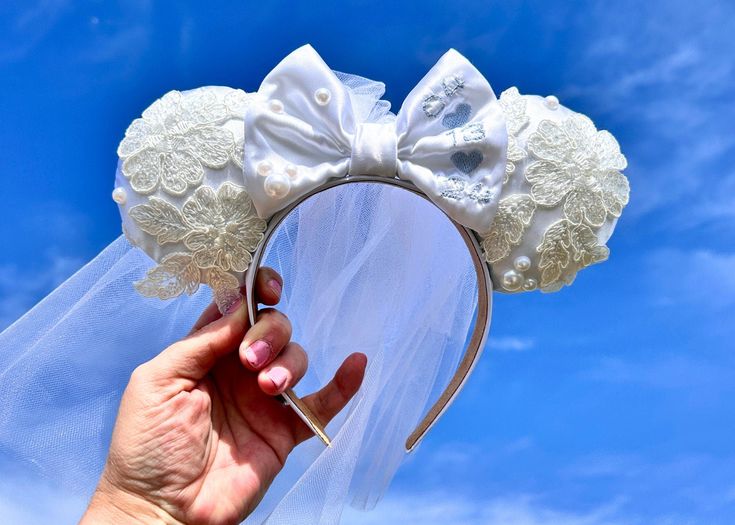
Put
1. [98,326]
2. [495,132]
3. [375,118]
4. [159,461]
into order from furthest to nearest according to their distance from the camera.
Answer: [98,326] < [375,118] < [159,461] < [495,132]

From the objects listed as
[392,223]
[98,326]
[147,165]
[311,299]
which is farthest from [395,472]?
[147,165]

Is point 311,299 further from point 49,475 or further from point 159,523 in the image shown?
point 49,475

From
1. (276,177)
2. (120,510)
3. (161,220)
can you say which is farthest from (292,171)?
(120,510)

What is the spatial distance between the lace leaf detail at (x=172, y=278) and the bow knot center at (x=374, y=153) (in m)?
0.34

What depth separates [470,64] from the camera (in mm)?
1390

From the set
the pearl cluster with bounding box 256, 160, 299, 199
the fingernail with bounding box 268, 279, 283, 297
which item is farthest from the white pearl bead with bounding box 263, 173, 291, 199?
the fingernail with bounding box 268, 279, 283, 297

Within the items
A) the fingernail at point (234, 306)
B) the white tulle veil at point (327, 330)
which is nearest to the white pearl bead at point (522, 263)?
the white tulle veil at point (327, 330)

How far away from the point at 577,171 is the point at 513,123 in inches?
5.7

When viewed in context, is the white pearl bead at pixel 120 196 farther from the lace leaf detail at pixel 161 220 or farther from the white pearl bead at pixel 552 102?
the white pearl bead at pixel 552 102

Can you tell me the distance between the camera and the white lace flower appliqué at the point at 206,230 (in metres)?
1.35

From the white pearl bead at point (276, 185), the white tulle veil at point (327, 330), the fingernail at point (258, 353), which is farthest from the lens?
the white tulle veil at point (327, 330)

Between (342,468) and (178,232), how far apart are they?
59 cm

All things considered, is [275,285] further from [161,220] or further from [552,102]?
[552,102]

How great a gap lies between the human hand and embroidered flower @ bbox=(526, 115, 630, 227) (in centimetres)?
54
